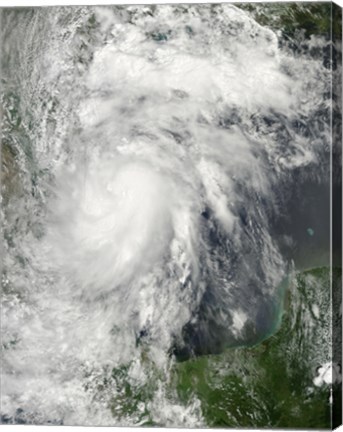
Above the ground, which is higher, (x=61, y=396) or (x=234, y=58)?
(x=234, y=58)

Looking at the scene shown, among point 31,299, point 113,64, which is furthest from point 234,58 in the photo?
point 31,299

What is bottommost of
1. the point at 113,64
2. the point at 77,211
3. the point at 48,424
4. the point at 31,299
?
the point at 48,424

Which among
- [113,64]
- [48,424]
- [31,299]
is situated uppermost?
[113,64]

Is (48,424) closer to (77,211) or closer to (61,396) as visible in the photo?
(61,396)

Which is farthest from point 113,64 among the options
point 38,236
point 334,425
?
point 334,425

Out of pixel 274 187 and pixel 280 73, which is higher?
pixel 280 73

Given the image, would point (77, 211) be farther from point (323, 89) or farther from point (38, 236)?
point (323, 89)
